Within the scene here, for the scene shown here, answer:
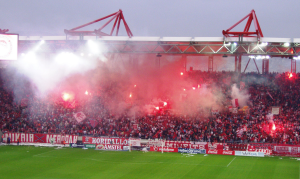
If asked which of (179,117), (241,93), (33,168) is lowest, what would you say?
(33,168)

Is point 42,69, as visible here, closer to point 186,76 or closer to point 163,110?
point 163,110

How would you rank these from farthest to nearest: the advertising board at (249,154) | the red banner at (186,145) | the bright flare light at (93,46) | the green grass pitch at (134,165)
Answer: the red banner at (186,145)
the bright flare light at (93,46)
the advertising board at (249,154)
the green grass pitch at (134,165)

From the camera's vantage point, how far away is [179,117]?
103ft

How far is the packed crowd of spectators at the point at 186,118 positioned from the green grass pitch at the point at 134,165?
424 centimetres

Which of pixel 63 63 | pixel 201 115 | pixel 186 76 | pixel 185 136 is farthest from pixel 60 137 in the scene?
pixel 186 76

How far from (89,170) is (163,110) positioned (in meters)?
16.2

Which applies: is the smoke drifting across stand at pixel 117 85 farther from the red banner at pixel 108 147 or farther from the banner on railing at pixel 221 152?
the banner on railing at pixel 221 152

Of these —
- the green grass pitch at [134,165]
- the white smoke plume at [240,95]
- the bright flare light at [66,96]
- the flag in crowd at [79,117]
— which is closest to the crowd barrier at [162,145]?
the green grass pitch at [134,165]

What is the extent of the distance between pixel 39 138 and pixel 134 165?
14.6 m

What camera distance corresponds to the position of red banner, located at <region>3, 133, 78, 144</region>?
1167 inches

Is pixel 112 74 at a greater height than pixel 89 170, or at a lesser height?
greater

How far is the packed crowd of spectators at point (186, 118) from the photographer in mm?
27703

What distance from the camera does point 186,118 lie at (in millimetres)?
31188

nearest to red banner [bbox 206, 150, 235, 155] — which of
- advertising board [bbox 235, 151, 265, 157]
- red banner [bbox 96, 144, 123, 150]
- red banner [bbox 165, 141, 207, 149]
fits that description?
advertising board [bbox 235, 151, 265, 157]
